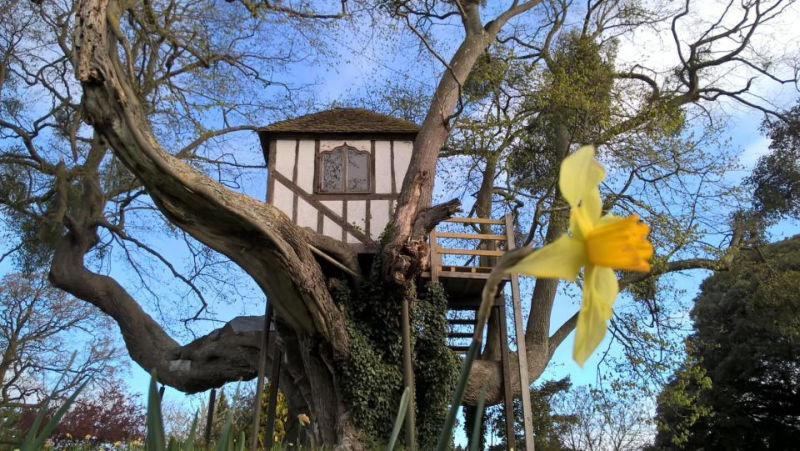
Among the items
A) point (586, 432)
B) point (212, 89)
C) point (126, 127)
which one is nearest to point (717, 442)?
point (586, 432)

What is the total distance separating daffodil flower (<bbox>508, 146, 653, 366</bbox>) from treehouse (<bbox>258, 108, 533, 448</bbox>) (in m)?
8.39

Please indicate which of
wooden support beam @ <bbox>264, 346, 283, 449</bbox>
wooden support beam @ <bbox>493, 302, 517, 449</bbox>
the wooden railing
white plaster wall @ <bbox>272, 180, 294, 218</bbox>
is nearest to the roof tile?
white plaster wall @ <bbox>272, 180, 294, 218</bbox>

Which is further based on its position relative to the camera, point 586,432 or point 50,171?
point 586,432

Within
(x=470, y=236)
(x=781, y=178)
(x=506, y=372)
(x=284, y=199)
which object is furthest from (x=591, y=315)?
(x=781, y=178)

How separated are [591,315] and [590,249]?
8 centimetres

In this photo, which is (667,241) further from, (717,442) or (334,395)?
(717,442)

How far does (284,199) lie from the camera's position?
985 cm

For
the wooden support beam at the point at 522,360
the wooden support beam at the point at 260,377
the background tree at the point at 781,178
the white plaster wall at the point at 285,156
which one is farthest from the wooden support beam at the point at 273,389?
the background tree at the point at 781,178

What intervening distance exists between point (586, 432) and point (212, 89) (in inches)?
499

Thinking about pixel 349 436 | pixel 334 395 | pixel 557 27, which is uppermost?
pixel 557 27

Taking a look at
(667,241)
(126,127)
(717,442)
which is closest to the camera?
(126,127)

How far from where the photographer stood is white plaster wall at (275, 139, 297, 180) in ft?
33.3

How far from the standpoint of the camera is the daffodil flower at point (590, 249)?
64 centimetres

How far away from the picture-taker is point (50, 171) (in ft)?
38.2
